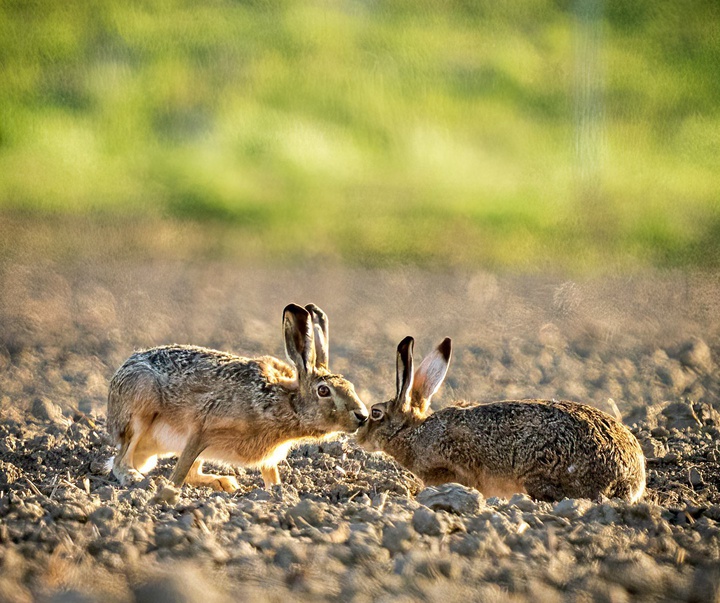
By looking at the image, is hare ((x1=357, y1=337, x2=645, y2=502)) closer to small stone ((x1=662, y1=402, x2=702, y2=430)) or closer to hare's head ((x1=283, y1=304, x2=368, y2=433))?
hare's head ((x1=283, y1=304, x2=368, y2=433))

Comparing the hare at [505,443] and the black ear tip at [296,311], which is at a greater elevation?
the black ear tip at [296,311]

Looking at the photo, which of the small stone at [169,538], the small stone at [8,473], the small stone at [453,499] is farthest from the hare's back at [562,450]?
the small stone at [8,473]

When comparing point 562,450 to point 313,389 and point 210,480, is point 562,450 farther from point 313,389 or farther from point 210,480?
point 210,480

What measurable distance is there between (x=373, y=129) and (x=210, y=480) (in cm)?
778

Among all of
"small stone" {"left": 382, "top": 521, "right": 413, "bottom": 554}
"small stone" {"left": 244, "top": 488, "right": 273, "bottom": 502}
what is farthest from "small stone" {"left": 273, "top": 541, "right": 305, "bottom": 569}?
"small stone" {"left": 244, "top": 488, "right": 273, "bottom": 502}

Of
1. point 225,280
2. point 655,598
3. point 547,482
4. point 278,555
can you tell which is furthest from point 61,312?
point 655,598

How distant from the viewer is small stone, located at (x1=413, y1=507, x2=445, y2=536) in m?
3.83

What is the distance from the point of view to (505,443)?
17.3 feet

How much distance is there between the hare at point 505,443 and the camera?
4.97m

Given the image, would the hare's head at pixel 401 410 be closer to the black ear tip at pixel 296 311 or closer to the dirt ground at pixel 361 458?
the dirt ground at pixel 361 458

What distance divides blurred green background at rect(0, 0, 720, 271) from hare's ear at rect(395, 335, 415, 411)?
5.40 m

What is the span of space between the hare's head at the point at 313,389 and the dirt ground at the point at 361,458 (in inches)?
11.4

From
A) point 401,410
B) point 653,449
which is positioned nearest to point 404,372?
point 401,410

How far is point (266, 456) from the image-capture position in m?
5.63
